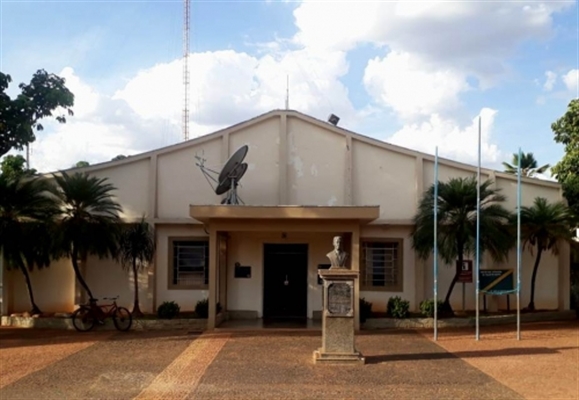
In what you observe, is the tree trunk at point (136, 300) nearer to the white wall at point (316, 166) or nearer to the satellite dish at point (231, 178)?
the satellite dish at point (231, 178)

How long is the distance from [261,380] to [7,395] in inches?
143

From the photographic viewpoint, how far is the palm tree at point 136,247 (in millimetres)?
18141

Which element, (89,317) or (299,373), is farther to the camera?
(89,317)

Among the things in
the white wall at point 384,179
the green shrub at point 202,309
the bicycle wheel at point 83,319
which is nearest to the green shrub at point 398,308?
the white wall at point 384,179

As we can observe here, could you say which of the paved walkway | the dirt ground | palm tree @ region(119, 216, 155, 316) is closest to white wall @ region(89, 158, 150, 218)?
palm tree @ region(119, 216, 155, 316)

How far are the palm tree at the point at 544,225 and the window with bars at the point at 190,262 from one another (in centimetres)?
867

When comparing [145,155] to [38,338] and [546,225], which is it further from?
[546,225]

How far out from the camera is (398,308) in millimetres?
17594

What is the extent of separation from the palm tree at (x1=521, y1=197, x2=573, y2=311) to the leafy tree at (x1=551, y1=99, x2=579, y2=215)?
274 cm

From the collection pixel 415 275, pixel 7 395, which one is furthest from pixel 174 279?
pixel 7 395

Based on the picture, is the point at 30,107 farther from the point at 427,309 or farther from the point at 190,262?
the point at 427,309

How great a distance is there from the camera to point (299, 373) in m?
11.4

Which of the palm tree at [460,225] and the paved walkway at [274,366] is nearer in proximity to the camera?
the paved walkway at [274,366]

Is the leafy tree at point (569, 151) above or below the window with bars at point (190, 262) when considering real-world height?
above
